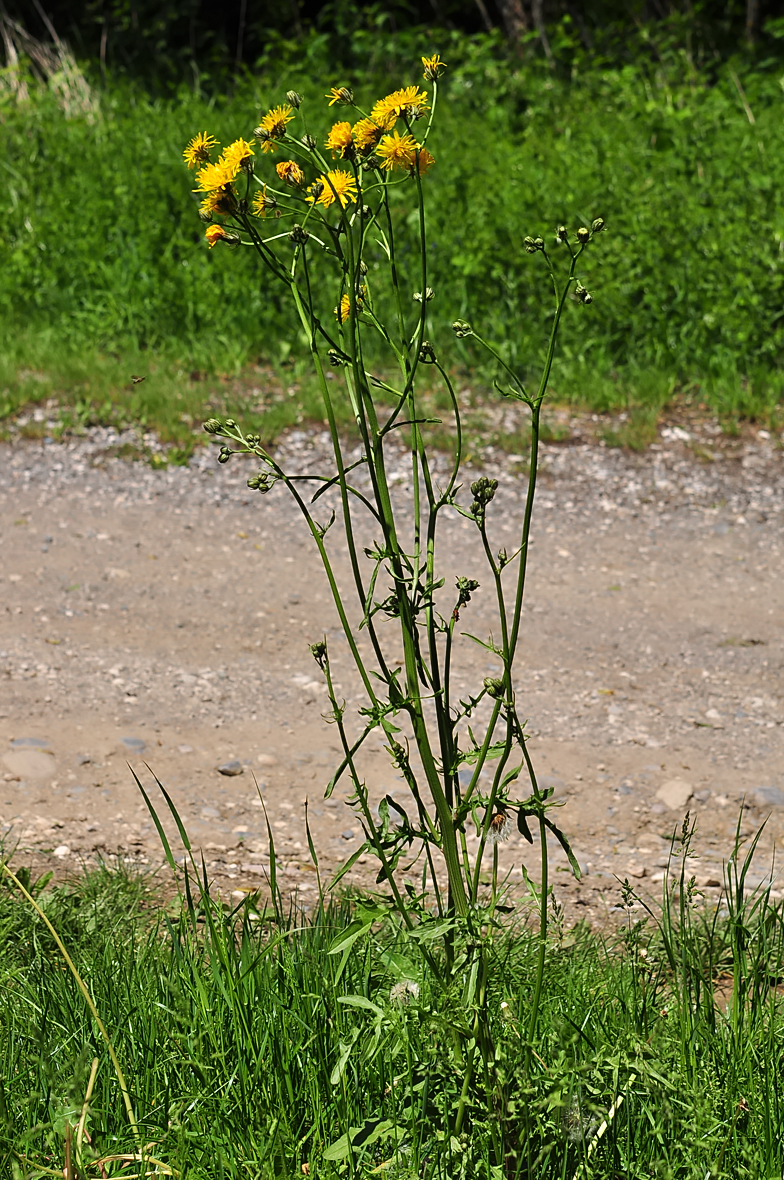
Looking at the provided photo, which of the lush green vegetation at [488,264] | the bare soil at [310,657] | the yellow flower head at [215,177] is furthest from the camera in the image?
the lush green vegetation at [488,264]

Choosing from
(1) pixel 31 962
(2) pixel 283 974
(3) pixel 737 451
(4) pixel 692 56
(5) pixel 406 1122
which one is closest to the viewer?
(5) pixel 406 1122

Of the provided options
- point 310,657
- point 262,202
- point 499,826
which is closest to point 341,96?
point 262,202

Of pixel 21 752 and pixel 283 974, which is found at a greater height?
pixel 283 974

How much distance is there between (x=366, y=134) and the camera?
1.61 m

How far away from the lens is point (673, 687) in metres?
4.20

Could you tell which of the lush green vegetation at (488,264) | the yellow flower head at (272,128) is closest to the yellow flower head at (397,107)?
the yellow flower head at (272,128)

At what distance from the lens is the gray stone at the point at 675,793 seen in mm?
3539

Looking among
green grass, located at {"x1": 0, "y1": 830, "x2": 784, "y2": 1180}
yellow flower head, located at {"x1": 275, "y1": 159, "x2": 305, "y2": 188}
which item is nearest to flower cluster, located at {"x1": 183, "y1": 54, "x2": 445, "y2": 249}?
yellow flower head, located at {"x1": 275, "y1": 159, "x2": 305, "y2": 188}

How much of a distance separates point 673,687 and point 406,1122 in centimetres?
270

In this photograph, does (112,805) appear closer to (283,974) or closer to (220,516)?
(283,974)

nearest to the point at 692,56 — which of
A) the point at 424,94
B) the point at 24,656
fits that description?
the point at 24,656

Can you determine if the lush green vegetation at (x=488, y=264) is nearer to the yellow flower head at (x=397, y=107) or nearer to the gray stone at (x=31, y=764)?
the gray stone at (x=31, y=764)

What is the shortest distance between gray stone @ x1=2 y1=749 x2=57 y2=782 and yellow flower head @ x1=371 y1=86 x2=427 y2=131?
2.51 meters

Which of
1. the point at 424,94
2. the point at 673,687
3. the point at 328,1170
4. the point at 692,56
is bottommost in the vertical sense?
the point at 673,687
